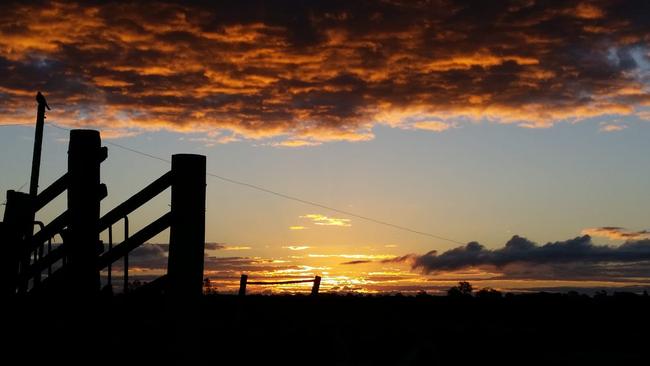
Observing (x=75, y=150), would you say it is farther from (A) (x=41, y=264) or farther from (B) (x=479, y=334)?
(B) (x=479, y=334)

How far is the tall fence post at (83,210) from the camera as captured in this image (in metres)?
7.45

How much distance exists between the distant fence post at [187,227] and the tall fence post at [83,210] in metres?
1.05

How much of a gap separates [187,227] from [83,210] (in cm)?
134

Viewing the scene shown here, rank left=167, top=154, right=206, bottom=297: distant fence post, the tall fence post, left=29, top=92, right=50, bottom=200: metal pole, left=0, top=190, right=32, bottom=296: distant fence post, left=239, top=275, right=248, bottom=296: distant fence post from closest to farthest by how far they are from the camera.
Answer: left=167, top=154, right=206, bottom=297: distant fence post < the tall fence post < left=0, top=190, right=32, bottom=296: distant fence post < left=29, top=92, right=50, bottom=200: metal pole < left=239, top=275, right=248, bottom=296: distant fence post

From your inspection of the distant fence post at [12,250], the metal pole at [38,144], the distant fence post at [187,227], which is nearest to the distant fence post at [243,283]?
the metal pole at [38,144]

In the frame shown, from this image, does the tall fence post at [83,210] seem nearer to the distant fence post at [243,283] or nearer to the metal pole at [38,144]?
the metal pole at [38,144]

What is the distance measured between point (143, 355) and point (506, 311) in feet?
44.4

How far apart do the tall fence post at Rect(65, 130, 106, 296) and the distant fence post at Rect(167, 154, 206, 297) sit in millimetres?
1048

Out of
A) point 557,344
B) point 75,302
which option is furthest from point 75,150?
point 557,344

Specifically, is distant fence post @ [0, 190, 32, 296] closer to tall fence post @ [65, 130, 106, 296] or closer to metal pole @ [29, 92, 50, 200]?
tall fence post @ [65, 130, 106, 296]

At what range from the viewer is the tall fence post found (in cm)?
745

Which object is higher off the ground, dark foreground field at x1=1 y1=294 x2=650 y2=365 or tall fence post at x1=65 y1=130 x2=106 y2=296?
tall fence post at x1=65 y1=130 x2=106 y2=296

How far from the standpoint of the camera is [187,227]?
22.9ft

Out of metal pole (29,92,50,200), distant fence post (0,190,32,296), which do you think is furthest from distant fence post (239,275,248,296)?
distant fence post (0,190,32,296)
